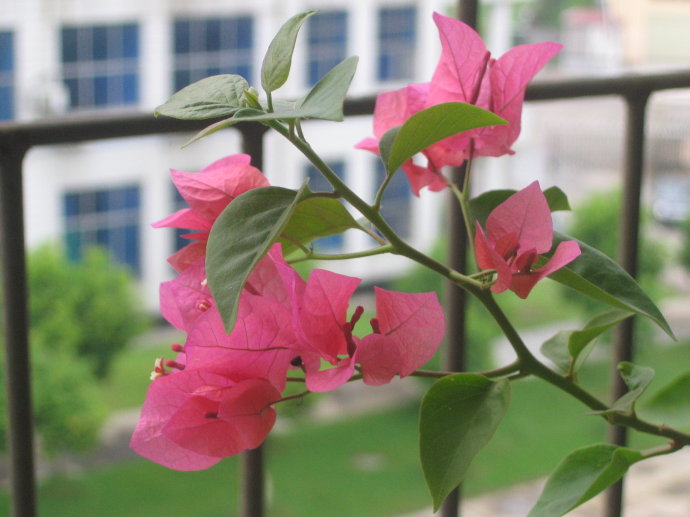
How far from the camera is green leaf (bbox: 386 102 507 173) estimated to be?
23cm

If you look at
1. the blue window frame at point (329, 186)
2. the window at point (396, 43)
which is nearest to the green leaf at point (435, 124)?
the blue window frame at point (329, 186)

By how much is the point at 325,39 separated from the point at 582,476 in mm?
12627

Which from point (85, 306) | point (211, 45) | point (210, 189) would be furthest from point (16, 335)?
point (211, 45)

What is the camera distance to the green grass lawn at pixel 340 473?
9672mm

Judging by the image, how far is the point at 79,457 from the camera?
10438mm

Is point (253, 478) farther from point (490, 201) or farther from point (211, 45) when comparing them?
point (211, 45)

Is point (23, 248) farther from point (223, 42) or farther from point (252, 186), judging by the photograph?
point (223, 42)

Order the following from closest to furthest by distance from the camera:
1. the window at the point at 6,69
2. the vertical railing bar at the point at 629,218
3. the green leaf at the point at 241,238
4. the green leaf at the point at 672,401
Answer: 1. the green leaf at the point at 241,238
2. the green leaf at the point at 672,401
3. the vertical railing bar at the point at 629,218
4. the window at the point at 6,69

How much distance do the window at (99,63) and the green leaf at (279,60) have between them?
11662 mm

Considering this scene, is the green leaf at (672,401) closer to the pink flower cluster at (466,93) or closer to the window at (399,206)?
the pink flower cluster at (466,93)

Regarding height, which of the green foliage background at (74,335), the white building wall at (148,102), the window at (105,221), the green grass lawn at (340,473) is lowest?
the green grass lawn at (340,473)

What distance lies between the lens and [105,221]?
38.9ft

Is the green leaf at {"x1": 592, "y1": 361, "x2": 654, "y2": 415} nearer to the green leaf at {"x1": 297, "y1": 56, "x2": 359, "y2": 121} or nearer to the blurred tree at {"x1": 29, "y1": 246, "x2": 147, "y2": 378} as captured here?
the green leaf at {"x1": 297, "y1": 56, "x2": 359, "y2": 121}

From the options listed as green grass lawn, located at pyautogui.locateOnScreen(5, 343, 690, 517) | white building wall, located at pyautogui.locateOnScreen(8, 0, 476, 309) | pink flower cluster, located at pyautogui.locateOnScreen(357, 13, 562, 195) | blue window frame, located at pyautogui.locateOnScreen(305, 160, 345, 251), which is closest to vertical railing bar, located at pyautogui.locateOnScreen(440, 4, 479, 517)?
pink flower cluster, located at pyautogui.locateOnScreen(357, 13, 562, 195)
